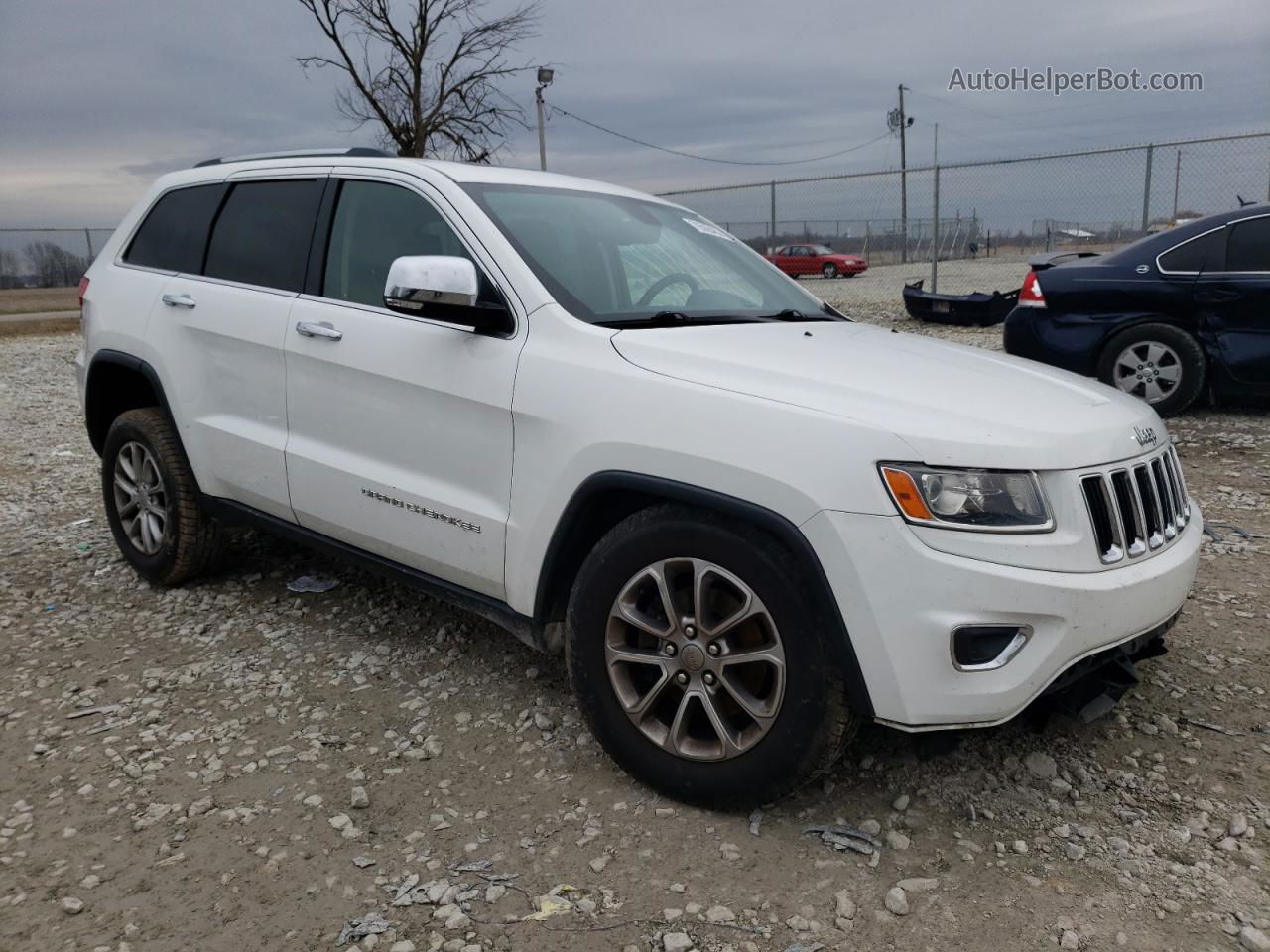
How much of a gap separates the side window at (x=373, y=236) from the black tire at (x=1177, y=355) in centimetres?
578

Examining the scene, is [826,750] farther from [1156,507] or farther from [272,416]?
[272,416]

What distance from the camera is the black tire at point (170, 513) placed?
14.1 feet

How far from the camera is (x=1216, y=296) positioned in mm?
7082

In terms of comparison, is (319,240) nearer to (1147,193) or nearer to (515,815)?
(515,815)

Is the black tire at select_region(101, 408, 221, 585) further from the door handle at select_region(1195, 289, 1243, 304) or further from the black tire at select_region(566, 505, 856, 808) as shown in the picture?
the door handle at select_region(1195, 289, 1243, 304)

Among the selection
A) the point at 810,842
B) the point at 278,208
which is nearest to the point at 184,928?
the point at 810,842

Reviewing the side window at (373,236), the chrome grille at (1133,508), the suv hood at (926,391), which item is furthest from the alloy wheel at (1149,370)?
the side window at (373,236)

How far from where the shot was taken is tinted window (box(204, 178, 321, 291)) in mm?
3818

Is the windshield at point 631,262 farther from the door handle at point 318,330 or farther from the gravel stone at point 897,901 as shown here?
the gravel stone at point 897,901

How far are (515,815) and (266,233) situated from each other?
2494 millimetres

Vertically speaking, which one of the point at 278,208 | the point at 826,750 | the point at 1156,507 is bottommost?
the point at 826,750

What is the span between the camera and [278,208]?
13.0ft

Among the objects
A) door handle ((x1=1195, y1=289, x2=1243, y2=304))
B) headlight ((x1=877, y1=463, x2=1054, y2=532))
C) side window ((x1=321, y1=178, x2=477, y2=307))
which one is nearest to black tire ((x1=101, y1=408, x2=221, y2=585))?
side window ((x1=321, y1=178, x2=477, y2=307))

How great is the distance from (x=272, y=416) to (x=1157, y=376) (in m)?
6.31
